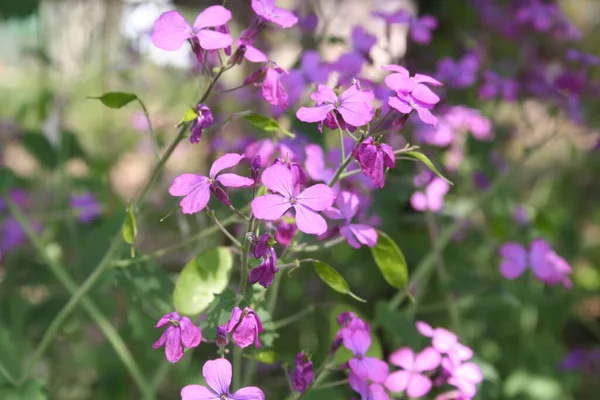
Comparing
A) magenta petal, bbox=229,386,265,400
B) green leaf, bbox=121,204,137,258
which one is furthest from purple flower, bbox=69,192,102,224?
magenta petal, bbox=229,386,265,400

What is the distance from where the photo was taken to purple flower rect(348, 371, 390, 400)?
82 cm

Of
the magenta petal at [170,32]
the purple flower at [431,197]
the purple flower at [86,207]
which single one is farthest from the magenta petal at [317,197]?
the purple flower at [86,207]

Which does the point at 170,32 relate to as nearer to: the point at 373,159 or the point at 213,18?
the point at 213,18

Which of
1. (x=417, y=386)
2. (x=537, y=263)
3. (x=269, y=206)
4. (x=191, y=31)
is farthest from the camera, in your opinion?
(x=537, y=263)

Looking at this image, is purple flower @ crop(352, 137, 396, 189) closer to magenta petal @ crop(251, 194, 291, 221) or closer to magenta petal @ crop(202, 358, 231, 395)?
magenta petal @ crop(251, 194, 291, 221)

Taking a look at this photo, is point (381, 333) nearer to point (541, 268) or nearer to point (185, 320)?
point (541, 268)

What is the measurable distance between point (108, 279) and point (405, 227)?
40.8 inches

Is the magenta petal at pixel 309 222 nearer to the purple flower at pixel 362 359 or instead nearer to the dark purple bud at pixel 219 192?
the dark purple bud at pixel 219 192

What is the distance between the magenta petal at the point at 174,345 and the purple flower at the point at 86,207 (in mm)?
897

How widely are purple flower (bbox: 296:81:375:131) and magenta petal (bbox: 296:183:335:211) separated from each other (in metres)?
0.08

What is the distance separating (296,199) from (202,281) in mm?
224

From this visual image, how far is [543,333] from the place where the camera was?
1.81 meters

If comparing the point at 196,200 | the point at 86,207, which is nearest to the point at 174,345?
the point at 196,200

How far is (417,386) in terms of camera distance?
2.93 ft
